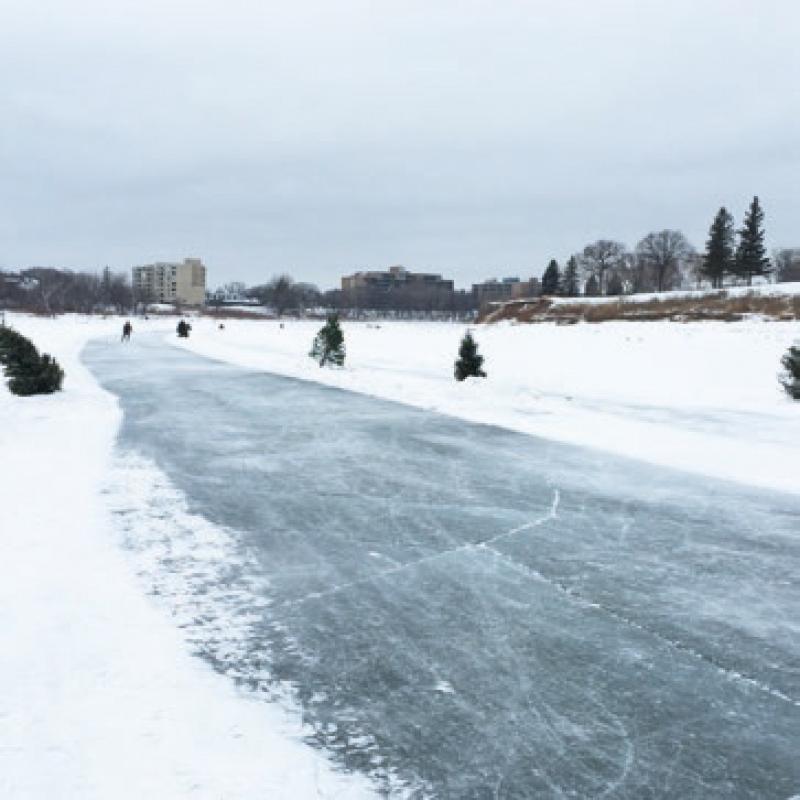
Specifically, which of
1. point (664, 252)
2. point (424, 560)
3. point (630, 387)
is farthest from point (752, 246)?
point (424, 560)

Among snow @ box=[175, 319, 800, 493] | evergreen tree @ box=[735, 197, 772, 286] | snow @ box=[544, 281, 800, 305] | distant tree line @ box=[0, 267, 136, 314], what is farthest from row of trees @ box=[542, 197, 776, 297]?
distant tree line @ box=[0, 267, 136, 314]

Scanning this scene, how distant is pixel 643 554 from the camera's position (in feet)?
16.7

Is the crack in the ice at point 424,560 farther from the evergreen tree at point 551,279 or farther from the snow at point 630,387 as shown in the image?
the evergreen tree at point 551,279

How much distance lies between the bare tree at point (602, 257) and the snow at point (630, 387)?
57.6m

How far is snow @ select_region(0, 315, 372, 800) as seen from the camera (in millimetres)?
2479

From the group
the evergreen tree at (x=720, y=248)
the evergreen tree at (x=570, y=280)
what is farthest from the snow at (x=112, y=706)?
the evergreen tree at (x=570, y=280)

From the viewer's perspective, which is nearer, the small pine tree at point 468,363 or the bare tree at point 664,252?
the small pine tree at point 468,363

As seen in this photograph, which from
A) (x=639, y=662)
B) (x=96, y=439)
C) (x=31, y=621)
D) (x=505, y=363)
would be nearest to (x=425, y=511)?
(x=639, y=662)

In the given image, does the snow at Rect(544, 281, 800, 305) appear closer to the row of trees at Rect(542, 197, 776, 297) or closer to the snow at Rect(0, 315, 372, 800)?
the row of trees at Rect(542, 197, 776, 297)

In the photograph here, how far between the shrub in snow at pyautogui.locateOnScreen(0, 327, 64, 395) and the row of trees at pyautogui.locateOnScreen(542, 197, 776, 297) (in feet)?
193

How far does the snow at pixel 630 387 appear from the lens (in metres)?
9.76

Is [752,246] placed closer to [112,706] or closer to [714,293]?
[714,293]

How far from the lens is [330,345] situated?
22656 millimetres

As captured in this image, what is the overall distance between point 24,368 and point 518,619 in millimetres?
12937
